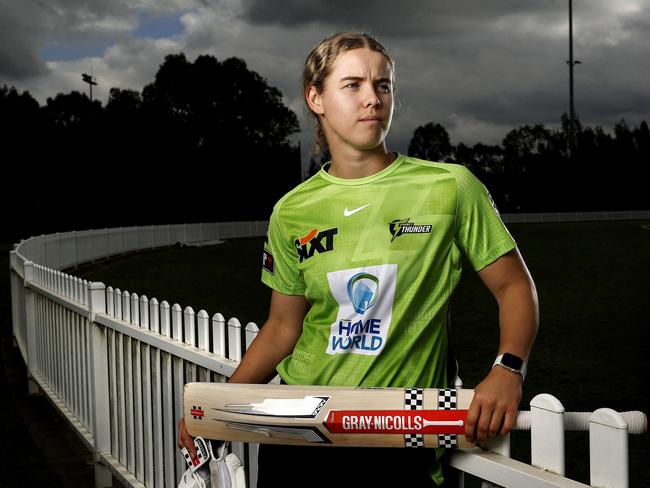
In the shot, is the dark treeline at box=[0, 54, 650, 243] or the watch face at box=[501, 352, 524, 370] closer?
the watch face at box=[501, 352, 524, 370]

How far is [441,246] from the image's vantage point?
2.19 metres

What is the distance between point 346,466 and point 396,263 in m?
0.58

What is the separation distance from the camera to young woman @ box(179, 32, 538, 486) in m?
2.18

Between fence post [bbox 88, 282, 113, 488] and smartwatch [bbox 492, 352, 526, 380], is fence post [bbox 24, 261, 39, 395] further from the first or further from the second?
smartwatch [bbox 492, 352, 526, 380]

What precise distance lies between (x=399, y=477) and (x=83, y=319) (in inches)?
163

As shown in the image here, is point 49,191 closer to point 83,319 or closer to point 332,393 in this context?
point 83,319

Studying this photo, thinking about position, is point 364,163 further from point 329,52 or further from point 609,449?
point 609,449

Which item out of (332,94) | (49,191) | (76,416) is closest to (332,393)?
(332,94)

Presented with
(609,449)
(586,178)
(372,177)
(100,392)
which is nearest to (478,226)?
(372,177)

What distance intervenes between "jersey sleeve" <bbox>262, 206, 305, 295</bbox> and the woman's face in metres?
0.35

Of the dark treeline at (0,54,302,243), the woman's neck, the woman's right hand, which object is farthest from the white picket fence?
the dark treeline at (0,54,302,243)

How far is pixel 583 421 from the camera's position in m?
1.87

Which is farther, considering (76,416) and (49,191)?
(49,191)

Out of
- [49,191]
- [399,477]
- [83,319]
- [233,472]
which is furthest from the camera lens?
[49,191]
